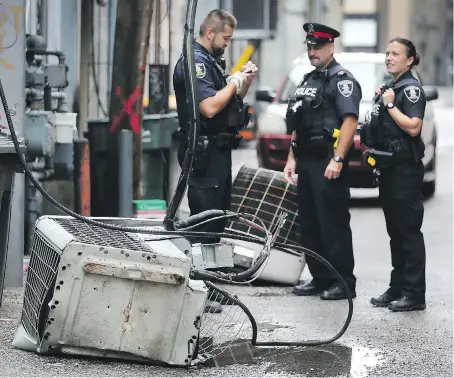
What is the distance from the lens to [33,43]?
10.1 m

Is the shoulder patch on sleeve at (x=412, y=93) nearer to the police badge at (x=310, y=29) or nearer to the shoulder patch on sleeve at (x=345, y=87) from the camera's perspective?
the shoulder patch on sleeve at (x=345, y=87)

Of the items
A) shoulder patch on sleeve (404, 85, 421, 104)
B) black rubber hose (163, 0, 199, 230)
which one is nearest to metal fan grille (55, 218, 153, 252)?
black rubber hose (163, 0, 199, 230)

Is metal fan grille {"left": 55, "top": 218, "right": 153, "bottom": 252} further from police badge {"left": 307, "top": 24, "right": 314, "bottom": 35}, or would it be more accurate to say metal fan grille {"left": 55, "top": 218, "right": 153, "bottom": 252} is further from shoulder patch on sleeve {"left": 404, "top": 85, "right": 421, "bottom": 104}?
police badge {"left": 307, "top": 24, "right": 314, "bottom": 35}

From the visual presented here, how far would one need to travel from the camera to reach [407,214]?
851cm

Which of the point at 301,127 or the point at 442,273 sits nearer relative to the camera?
the point at 301,127

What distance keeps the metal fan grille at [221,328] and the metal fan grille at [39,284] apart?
0.86 m

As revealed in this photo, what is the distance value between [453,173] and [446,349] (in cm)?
1274

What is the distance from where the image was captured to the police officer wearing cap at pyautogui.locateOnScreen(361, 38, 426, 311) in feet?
27.6

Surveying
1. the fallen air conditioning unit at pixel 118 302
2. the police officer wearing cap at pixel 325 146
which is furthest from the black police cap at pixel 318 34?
the fallen air conditioning unit at pixel 118 302

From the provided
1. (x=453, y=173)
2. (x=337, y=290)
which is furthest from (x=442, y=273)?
(x=453, y=173)

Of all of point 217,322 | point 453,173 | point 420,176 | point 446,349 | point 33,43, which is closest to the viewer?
point 446,349

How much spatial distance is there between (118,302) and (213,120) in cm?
215

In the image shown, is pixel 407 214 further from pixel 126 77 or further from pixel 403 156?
pixel 126 77

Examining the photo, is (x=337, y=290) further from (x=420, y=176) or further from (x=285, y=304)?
(x=420, y=176)
